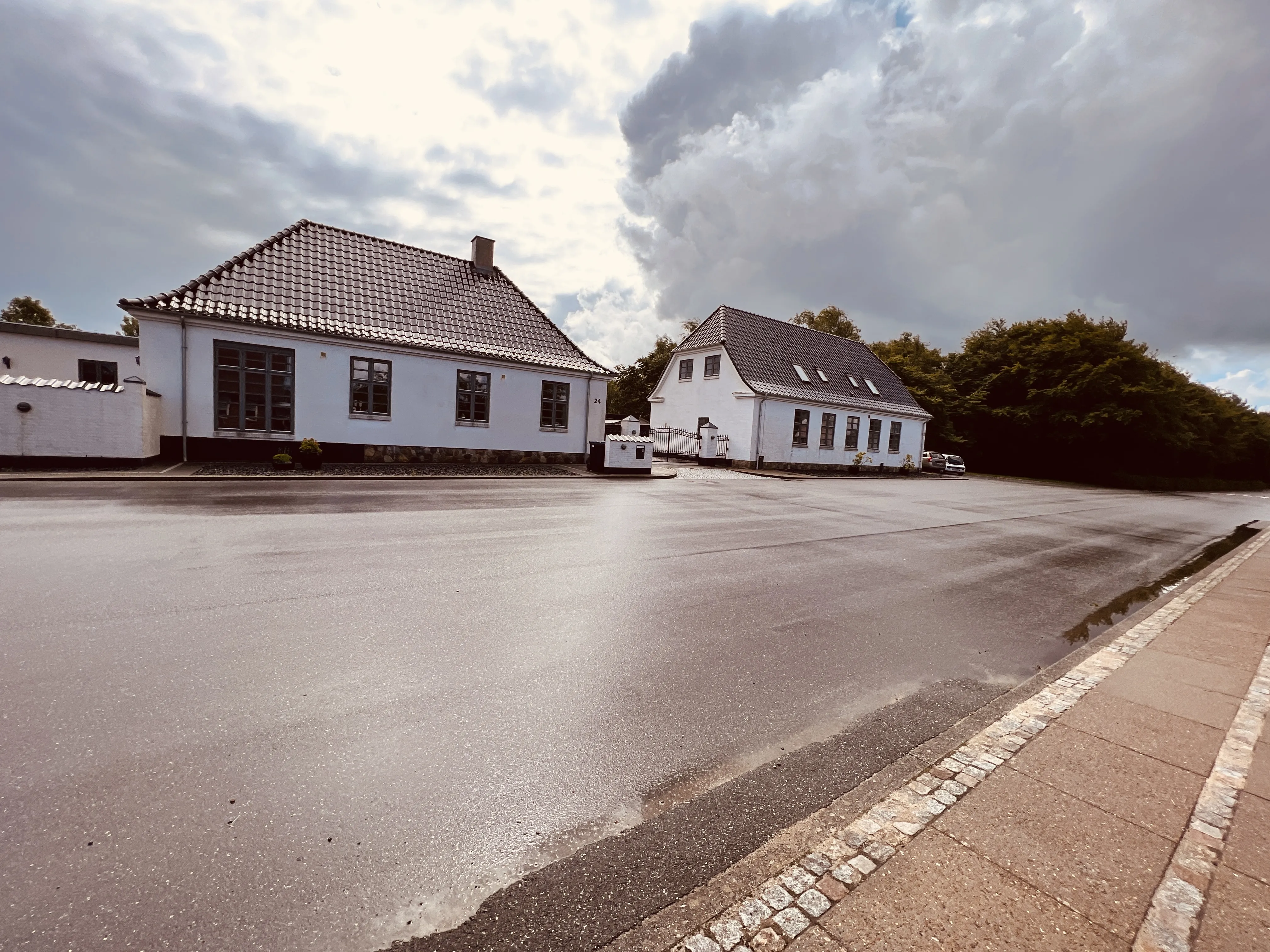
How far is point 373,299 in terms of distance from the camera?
61.7ft

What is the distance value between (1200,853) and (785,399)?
27840 mm

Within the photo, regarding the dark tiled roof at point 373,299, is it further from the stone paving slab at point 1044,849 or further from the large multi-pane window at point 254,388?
the stone paving slab at point 1044,849

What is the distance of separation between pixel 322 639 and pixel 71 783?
1.76 m

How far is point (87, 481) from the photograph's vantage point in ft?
38.2

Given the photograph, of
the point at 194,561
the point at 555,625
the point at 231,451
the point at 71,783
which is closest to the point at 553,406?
the point at 231,451

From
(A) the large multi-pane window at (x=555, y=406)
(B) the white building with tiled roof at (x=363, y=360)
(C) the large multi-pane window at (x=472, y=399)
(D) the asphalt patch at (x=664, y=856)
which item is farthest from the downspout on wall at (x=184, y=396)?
(D) the asphalt patch at (x=664, y=856)

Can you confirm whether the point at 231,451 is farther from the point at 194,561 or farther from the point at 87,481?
the point at 194,561

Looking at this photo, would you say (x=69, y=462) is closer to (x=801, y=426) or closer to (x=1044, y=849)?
(x=1044, y=849)

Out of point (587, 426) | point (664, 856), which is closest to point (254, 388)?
point (587, 426)

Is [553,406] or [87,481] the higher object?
[553,406]

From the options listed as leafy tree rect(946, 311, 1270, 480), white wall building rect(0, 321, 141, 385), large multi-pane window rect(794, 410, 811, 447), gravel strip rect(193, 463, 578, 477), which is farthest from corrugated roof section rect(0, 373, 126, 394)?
leafy tree rect(946, 311, 1270, 480)

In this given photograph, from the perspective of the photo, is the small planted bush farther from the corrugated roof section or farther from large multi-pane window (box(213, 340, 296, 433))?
the corrugated roof section

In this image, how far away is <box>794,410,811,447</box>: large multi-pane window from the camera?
99.1 feet

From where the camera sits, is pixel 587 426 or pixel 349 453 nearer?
pixel 349 453
